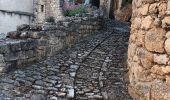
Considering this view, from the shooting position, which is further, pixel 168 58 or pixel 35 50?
pixel 35 50

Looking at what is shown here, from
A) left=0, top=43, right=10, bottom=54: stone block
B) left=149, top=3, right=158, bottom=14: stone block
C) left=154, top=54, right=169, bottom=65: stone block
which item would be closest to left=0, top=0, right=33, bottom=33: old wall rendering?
left=0, top=43, right=10, bottom=54: stone block

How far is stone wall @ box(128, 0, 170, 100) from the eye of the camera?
11.2 feet

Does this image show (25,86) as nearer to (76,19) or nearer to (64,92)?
(64,92)

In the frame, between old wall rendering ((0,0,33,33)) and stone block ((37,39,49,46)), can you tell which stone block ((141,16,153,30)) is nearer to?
stone block ((37,39,49,46))

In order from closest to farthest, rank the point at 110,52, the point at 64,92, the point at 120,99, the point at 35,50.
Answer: the point at 120,99 < the point at 64,92 < the point at 35,50 < the point at 110,52

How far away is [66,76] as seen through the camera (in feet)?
18.6

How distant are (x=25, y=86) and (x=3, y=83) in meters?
0.35

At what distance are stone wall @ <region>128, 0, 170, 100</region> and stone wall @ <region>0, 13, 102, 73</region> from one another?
7.16 ft

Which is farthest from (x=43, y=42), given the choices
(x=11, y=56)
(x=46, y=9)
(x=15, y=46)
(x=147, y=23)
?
(x=46, y=9)

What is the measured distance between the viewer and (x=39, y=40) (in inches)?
246

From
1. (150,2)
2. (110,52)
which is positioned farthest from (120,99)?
(110,52)

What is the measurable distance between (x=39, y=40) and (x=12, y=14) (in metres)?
9.32

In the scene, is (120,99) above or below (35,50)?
below

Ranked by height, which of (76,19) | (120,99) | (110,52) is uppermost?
(76,19)
